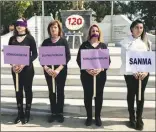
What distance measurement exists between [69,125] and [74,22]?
7.83m

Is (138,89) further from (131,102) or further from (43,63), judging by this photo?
(43,63)

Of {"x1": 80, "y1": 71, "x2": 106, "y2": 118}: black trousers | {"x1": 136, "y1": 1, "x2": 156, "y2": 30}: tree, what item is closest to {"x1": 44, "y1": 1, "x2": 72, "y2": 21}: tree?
{"x1": 136, "y1": 1, "x2": 156, "y2": 30}: tree

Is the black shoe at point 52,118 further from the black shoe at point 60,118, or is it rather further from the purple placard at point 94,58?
the purple placard at point 94,58

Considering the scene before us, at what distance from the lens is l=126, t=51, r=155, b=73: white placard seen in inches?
194

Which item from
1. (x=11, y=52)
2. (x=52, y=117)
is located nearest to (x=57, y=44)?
(x=11, y=52)

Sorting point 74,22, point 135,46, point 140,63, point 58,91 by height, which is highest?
point 74,22

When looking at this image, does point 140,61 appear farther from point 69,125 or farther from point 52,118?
point 52,118

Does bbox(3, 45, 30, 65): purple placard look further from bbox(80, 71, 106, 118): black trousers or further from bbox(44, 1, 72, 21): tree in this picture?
bbox(44, 1, 72, 21): tree

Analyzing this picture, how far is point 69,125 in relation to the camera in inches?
209

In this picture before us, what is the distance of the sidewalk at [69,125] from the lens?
514cm

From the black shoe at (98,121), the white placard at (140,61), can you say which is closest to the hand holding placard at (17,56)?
the black shoe at (98,121)

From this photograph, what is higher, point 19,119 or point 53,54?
point 53,54

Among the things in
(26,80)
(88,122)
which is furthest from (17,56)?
(88,122)

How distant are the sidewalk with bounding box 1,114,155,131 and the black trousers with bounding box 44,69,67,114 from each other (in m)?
0.23
